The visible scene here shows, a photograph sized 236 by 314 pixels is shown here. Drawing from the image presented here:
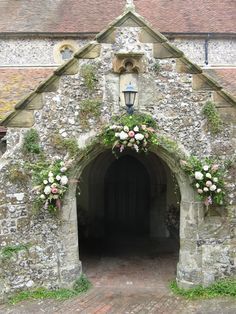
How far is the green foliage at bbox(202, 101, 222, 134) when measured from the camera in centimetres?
692

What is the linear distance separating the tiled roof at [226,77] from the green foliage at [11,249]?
19.4 ft

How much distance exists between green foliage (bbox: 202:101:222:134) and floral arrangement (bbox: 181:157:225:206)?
0.60m

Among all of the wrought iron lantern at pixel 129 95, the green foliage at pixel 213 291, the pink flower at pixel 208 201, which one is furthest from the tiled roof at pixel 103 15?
the green foliage at pixel 213 291

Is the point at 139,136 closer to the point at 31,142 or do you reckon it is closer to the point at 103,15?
the point at 31,142

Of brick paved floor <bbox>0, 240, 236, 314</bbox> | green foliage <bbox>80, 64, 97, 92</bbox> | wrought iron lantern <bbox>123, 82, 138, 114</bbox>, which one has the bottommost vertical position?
brick paved floor <bbox>0, 240, 236, 314</bbox>

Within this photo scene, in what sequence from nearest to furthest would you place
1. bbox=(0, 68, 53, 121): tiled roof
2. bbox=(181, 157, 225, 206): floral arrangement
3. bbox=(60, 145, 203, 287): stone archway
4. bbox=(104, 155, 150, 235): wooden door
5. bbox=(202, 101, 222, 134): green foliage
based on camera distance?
1. bbox=(181, 157, 225, 206): floral arrangement
2. bbox=(202, 101, 222, 134): green foliage
3. bbox=(60, 145, 203, 287): stone archway
4. bbox=(0, 68, 53, 121): tiled roof
5. bbox=(104, 155, 150, 235): wooden door

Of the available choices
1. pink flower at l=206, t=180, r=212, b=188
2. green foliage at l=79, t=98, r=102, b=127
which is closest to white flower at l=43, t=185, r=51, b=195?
green foliage at l=79, t=98, r=102, b=127

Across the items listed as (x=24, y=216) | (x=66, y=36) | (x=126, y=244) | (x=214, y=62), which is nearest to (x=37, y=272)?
(x=24, y=216)

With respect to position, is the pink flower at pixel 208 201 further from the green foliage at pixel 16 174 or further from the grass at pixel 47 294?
the green foliage at pixel 16 174

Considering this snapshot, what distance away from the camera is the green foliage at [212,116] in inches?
273

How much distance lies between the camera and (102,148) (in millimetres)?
7195

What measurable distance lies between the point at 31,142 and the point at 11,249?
1.97m

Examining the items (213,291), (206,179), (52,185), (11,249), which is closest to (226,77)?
(206,179)

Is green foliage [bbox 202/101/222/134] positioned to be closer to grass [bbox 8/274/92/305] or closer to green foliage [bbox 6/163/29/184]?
green foliage [bbox 6/163/29/184]
